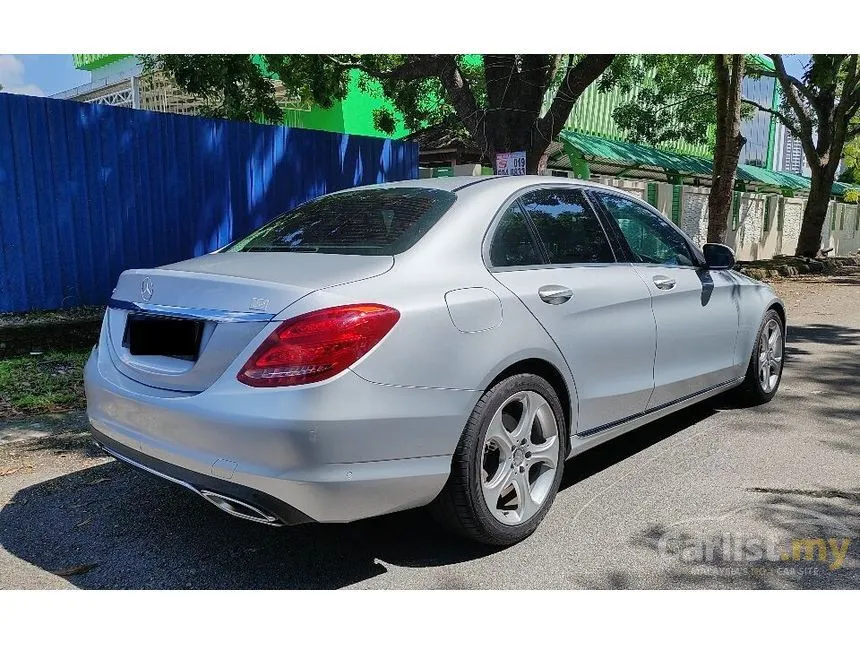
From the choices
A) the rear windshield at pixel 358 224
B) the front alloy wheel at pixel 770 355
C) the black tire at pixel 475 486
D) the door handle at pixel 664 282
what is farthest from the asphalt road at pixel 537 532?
the rear windshield at pixel 358 224

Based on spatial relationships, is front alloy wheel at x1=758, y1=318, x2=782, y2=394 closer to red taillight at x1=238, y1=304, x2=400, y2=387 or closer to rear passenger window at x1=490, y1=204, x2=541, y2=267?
rear passenger window at x1=490, y1=204, x2=541, y2=267

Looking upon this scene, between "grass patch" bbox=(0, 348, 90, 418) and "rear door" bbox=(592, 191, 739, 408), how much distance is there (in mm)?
A: 4138

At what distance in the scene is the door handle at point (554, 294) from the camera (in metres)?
3.29

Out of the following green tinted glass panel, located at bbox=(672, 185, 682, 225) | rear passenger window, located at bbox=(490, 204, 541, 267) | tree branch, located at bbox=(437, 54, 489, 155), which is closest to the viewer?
rear passenger window, located at bbox=(490, 204, 541, 267)

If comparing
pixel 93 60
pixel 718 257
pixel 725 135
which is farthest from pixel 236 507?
pixel 93 60

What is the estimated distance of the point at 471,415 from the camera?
9.44 ft

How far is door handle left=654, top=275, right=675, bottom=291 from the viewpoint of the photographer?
410 cm

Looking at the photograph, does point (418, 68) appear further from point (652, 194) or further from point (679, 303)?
point (652, 194)

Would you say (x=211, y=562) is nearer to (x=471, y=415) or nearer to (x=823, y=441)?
(x=471, y=415)

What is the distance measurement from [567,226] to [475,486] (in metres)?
1.54

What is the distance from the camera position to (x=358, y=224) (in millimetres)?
3398

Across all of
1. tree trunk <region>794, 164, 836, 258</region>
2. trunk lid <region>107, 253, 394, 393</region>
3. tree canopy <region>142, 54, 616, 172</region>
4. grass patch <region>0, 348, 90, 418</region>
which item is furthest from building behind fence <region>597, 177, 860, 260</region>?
trunk lid <region>107, 253, 394, 393</region>
